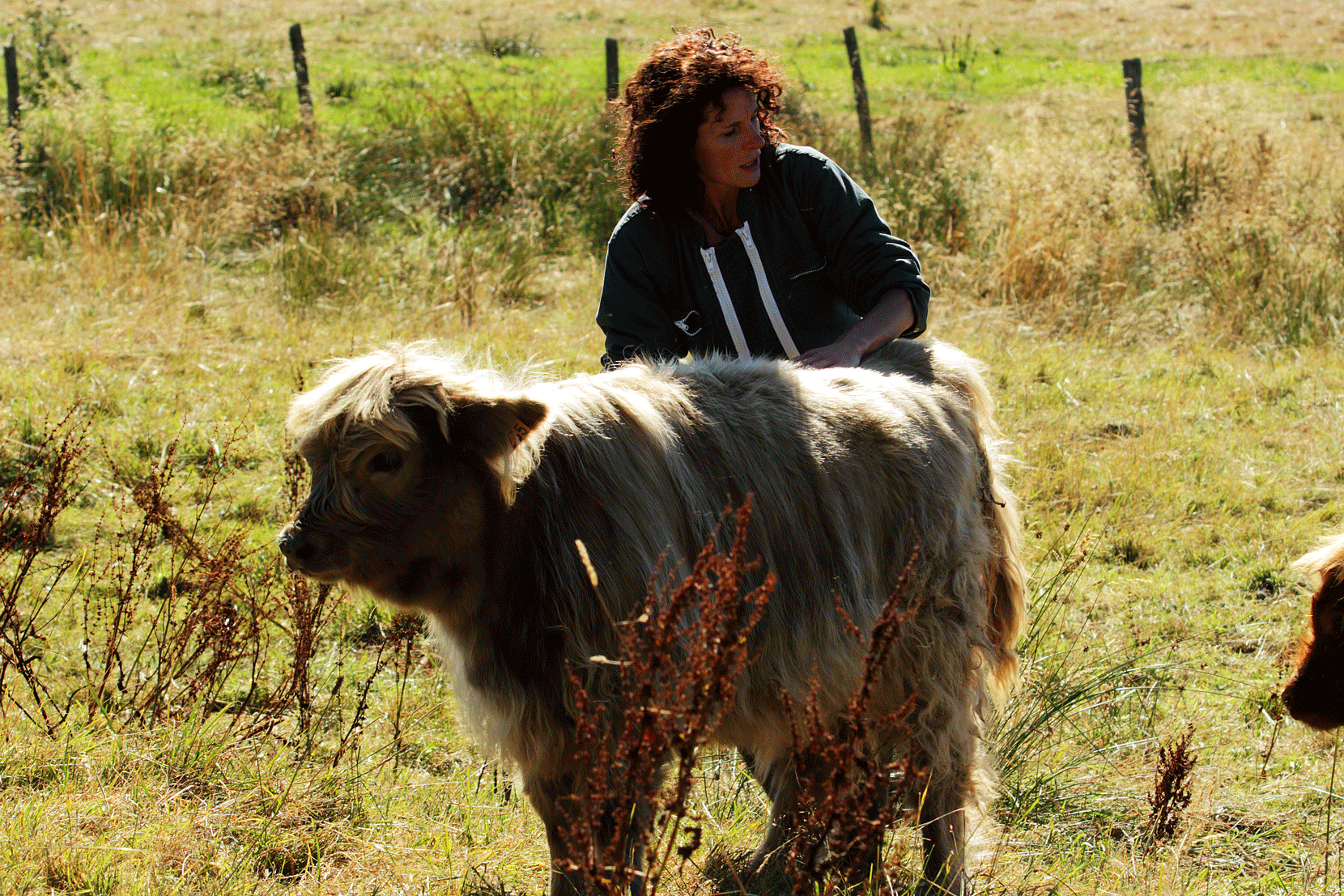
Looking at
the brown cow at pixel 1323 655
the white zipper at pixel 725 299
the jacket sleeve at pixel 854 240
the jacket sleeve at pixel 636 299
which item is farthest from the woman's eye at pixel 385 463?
the brown cow at pixel 1323 655

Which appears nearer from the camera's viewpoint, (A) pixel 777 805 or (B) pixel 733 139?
(A) pixel 777 805

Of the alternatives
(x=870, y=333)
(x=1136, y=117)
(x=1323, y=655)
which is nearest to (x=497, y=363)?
(x=870, y=333)

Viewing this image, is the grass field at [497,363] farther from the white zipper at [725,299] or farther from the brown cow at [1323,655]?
the white zipper at [725,299]

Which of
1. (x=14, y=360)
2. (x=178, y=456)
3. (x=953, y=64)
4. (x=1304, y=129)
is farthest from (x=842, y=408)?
(x=953, y=64)

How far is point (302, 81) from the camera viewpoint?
39.3ft

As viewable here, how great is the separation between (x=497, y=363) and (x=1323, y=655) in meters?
5.02

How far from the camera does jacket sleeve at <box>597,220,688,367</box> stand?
3.67 meters

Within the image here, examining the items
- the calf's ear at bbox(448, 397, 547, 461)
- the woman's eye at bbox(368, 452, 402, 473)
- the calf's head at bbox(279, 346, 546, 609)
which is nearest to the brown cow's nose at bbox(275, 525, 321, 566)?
the calf's head at bbox(279, 346, 546, 609)

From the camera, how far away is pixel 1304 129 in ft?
48.6

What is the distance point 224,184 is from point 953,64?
17545mm

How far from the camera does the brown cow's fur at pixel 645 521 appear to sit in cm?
252

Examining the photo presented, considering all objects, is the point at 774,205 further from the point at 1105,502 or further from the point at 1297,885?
the point at 1105,502

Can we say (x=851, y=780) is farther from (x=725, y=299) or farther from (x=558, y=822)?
(x=725, y=299)

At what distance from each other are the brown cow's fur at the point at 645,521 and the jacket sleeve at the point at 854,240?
1.30 ft
